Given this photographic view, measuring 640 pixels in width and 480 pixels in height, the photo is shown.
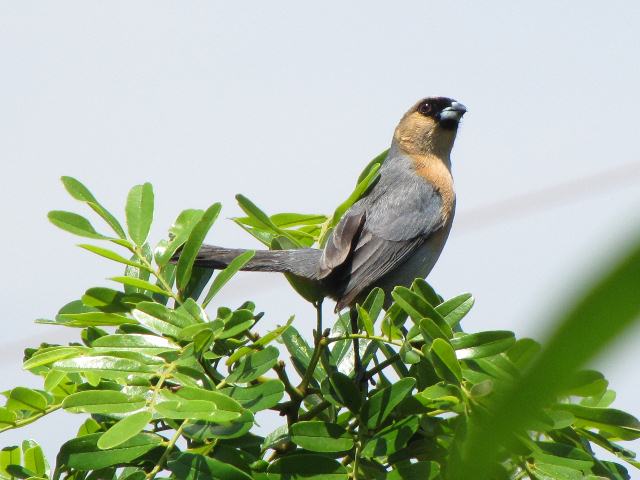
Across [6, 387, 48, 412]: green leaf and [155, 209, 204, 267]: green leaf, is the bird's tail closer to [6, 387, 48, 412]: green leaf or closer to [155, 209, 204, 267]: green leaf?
[155, 209, 204, 267]: green leaf

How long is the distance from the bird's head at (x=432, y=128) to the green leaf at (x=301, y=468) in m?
4.08

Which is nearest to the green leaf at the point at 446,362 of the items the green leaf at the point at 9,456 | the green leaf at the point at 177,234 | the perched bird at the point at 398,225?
the green leaf at the point at 177,234

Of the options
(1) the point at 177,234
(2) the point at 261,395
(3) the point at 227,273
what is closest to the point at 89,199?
(1) the point at 177,234

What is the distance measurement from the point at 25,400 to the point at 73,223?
0.74 m

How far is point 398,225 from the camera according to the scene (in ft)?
16.3

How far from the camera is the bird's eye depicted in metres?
6.11

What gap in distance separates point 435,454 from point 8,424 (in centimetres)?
114

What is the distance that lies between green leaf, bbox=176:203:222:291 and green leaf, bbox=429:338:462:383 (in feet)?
2.95

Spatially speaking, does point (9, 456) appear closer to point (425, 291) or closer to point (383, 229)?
point (425, 291)

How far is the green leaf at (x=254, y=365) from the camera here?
2125 mm

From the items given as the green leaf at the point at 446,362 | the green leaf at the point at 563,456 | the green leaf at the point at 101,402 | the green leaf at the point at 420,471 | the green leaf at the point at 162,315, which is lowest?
the green leaf at the point at 420,471

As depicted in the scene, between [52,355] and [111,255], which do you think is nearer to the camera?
[52,355]

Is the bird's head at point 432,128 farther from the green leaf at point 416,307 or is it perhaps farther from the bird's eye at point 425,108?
the green leaf at point 416,307

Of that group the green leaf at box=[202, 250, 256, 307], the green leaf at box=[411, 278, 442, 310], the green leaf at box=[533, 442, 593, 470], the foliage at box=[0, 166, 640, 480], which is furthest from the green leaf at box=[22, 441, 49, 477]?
the green leaf at box=[533, 442, 593, 470]
